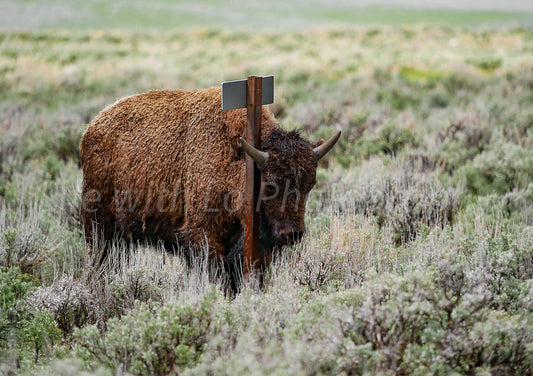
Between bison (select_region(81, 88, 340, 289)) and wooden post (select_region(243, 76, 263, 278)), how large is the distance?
0.09m

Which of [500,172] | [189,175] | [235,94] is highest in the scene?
[235,94]

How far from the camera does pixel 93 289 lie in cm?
461

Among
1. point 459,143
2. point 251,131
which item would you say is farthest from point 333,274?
point 459,143

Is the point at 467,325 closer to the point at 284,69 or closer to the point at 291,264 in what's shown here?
the point at 291,264

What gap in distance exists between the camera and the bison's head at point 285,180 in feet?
13.8

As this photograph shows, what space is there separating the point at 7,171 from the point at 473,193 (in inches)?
304

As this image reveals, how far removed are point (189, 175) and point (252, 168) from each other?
75 cm

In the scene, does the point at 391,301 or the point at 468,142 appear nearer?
the point at 391,301

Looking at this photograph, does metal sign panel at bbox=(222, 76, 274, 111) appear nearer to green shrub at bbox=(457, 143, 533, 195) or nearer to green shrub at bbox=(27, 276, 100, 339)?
green shrub at bbox=(27, 276, 100, 339)

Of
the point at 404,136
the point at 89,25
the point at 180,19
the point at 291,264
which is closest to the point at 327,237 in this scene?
the point at 291,264

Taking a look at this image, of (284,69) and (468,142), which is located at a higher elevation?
(284,69)

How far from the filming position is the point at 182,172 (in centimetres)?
487

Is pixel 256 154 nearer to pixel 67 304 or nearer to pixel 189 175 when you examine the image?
pixel 189 175

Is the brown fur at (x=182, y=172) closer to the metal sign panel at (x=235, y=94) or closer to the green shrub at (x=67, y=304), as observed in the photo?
the metal sign panel at (x=235, y=94)
